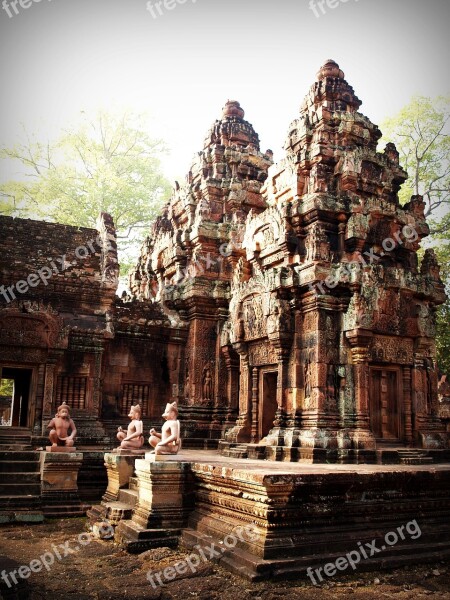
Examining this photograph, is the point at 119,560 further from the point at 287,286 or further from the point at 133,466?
the point at 287,286

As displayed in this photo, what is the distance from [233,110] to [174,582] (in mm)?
14150

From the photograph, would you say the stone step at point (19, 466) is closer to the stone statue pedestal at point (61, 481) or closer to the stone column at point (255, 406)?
the stone statue pedestal at point (61, 481)

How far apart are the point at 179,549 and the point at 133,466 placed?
92.6 inches

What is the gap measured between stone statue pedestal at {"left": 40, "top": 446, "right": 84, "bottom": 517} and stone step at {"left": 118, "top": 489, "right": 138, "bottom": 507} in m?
1.23

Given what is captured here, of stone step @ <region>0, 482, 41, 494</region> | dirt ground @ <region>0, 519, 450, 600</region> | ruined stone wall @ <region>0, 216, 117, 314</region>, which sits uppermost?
ruined stone wall @ <region>0, 216, 117, 314</region>

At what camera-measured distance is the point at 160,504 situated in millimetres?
7730

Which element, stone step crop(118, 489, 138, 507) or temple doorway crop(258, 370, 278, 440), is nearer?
stone step crop(118, 489, 138, 507)

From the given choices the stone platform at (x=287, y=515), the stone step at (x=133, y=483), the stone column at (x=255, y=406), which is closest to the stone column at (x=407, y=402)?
the stone column at (x=255, y=406)

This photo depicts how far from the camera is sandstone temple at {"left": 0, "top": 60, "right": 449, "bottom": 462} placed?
10359mm

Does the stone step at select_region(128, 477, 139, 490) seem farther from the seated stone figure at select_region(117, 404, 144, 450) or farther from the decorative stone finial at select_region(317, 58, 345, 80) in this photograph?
the decorative stone finial at select_region(317, 58, 345, 80)

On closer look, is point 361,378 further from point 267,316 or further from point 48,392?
point 48,392

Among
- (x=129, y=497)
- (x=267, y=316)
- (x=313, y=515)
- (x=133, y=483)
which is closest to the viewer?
(x=313, y=515)

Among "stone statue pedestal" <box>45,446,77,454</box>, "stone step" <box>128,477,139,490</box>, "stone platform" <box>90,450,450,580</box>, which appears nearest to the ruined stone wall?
"stone statue pedestal" <box>45,446,77,454</box>

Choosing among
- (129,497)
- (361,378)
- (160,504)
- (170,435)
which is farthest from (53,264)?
(361,378)
